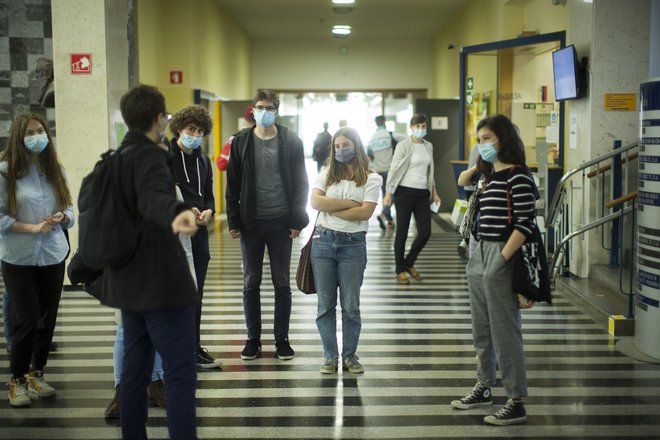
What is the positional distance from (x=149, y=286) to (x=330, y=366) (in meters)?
2.22

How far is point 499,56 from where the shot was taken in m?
11.7

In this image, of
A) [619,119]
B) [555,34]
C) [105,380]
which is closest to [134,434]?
[105,380]

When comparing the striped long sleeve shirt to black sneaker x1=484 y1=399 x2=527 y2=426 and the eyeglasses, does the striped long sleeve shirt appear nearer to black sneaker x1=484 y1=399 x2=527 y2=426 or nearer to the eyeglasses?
black sneaker x1=484 y1=399 x2=527 y2=426

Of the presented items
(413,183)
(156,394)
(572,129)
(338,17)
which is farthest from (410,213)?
(338,17)

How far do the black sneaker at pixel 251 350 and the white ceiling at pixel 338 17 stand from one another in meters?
11.5

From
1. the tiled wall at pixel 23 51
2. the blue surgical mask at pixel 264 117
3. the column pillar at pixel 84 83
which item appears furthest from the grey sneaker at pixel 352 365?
the tiled wall at pixel 23 51

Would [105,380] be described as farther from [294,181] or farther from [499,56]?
[499,56]

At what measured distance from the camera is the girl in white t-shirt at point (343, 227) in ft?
16.5

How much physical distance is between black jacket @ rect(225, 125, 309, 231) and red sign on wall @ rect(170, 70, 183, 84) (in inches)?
319

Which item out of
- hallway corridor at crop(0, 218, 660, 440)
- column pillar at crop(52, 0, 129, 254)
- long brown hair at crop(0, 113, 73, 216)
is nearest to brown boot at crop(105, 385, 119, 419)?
hallway corridor at crop(0, 218, 660, 440)

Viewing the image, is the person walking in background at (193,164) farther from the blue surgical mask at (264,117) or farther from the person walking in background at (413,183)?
the person walking in background at (413,183)

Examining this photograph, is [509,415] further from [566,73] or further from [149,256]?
[566,73]

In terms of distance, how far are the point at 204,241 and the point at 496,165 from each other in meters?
1.88

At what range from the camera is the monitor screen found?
330 inches
